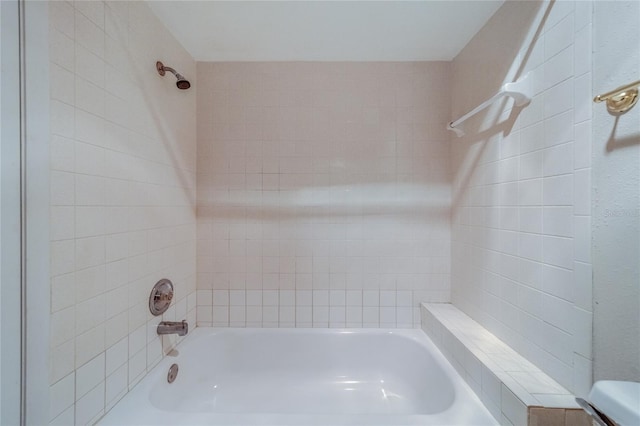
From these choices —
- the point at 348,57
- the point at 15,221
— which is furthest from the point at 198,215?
the point at 348,57

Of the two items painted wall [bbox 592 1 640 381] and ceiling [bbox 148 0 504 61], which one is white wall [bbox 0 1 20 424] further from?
painted wall [bbox 592 1 640 381]

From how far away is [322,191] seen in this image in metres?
1.67

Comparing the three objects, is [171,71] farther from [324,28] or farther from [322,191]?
[322,191]

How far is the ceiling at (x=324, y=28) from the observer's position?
1206mm

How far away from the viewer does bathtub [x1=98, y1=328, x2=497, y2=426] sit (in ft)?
4.47

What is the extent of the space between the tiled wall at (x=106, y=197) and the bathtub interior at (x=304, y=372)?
1.26ft

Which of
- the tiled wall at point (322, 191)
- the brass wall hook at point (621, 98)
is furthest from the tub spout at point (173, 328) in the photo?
the brass wall hook at point (621, 98)

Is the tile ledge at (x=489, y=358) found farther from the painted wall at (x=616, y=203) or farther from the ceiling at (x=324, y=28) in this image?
the ceiling at (x=324, y=28)

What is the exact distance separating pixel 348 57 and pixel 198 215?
55.4 inches

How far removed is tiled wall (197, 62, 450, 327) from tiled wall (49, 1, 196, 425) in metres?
0.33

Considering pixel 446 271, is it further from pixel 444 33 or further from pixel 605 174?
pixel 444 33

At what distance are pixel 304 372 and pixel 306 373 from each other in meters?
0.01

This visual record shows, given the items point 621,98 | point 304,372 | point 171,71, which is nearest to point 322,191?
point 171,71

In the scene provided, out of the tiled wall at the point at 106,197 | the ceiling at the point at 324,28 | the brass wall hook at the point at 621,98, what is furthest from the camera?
the ceiling at the point at 324,28
